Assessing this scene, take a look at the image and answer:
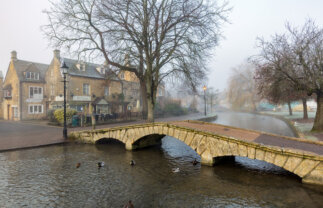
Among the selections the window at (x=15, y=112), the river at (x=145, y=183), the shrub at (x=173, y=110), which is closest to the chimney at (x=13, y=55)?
the window at (x=15, y=112)

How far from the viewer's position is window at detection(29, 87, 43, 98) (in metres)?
31.7

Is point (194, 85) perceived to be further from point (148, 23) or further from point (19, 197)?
point (19, 197)

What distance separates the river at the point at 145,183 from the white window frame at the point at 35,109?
23.1 meters

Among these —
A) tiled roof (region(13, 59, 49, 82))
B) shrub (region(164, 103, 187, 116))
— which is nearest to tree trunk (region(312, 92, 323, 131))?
shrub (region(164, 103, 187, 116))

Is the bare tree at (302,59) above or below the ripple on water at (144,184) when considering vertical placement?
above

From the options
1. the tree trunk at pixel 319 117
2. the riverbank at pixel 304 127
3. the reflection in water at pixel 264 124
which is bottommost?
the reflection in water at pixel 264 124

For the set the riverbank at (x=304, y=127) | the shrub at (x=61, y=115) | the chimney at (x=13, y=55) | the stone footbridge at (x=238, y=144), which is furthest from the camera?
the chimney at (x=13, y=55)

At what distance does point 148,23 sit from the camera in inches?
675

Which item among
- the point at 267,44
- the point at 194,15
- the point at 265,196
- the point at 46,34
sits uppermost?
the point at 194,15

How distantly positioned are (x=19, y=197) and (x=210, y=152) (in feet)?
24.3

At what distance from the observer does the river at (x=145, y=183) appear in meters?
6.34

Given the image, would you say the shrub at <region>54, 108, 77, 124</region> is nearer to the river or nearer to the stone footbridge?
the stone footbridge

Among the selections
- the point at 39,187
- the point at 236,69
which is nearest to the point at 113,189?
the point at 39,187

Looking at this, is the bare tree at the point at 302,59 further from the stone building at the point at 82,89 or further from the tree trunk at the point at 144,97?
the stone building at the point at 82,89
